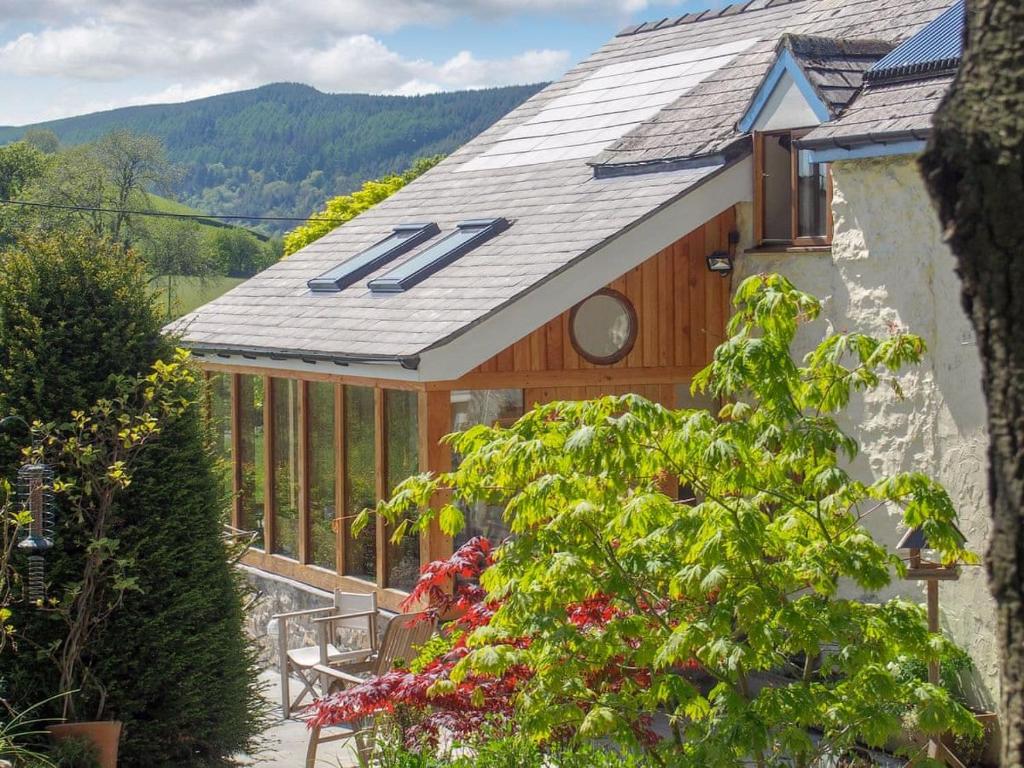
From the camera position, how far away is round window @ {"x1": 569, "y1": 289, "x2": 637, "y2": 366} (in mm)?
12906

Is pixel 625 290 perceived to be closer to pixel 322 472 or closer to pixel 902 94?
pixel 902 94

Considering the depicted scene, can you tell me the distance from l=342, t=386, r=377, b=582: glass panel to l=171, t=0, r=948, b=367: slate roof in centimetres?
73

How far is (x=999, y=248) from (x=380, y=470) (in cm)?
Result: 1083

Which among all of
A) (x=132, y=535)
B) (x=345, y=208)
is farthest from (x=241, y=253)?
(x=132, y=535)

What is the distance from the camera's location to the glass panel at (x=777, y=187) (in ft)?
42.0

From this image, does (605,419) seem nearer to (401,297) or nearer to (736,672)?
(736,672)

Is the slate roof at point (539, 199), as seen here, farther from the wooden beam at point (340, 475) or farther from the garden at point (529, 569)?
the garden at point (529, 569)

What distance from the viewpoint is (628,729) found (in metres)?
6.49

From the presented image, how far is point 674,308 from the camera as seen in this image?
13.4m

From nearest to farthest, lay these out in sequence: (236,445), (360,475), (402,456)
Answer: (402,456) → (360,475) → (236,445)

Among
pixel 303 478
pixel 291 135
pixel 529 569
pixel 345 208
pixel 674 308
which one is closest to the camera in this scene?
pixel 529 569

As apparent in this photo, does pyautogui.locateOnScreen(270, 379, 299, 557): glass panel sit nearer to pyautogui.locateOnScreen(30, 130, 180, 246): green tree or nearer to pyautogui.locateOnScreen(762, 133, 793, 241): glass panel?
pyautogui.locateOnScreen(762, 133, 793, 241): glass panel

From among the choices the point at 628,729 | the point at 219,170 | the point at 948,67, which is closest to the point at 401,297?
the point at 948,67

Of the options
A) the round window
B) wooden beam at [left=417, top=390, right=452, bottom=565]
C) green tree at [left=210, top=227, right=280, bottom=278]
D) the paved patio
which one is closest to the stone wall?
the paved patio
